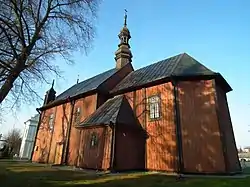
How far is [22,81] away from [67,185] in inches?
250

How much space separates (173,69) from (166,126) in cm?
434

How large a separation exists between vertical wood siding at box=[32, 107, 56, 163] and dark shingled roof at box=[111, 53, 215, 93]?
10.1m

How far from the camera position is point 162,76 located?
50.0ft

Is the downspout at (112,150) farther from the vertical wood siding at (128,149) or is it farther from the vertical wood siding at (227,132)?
the vertical wood siding at (227,132)

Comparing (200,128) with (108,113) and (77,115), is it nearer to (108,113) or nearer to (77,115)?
(108,113)

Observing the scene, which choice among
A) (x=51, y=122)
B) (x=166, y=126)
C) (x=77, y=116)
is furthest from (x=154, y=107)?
(x=51, y=122)

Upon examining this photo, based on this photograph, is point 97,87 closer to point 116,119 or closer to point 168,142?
point 116,119

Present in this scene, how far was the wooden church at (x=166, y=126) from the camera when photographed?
42.0ft

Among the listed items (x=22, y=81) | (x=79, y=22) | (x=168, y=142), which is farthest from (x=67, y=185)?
(x=79, y=22)

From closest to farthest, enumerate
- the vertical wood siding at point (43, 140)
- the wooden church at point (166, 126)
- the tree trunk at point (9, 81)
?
the tree trunk at point (9, 81) → the wooden church at point (166, 126) → the vertical wood siding at point (43, 140)

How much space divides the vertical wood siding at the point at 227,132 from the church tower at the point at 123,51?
10.8 meters

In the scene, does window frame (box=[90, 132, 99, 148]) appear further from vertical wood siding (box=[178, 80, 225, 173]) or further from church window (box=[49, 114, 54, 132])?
church window (box=[49, 114, 54, 132])

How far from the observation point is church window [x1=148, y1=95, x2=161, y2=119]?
1500cm

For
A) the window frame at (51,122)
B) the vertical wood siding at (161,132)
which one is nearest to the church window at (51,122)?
the window frame at (51,122)
